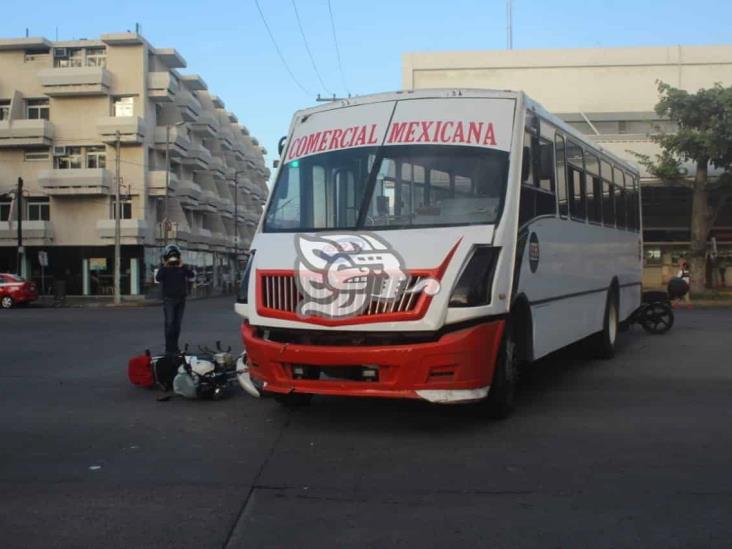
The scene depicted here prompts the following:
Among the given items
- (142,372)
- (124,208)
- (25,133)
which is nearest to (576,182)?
(142,372)

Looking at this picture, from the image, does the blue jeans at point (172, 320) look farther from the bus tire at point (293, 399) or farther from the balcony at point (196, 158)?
the balcony at point (196, 158)

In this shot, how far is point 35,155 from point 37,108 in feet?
10.2

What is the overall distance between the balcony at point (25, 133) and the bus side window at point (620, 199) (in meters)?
41.7

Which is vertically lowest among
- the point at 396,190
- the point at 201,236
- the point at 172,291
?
the point at 172,291

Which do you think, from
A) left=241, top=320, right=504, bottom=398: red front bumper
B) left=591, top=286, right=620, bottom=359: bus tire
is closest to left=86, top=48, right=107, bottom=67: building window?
left=591, top=286, right=620, bottom=359: bus tire

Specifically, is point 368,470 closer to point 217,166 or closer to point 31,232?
point 31,232

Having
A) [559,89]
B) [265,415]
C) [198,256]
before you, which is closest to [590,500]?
[265,415]

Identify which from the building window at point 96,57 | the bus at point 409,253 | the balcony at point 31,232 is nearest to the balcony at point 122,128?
the building window at point 96,57

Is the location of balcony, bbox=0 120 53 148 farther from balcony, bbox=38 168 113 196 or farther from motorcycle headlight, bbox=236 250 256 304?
motorcycle headlight, bbox=236 250 256 304

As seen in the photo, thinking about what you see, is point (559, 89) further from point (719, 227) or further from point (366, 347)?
point (366, 347)

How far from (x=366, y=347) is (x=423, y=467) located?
111cm

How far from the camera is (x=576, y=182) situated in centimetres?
969

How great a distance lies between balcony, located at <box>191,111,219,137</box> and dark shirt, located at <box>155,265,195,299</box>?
48.0 meters

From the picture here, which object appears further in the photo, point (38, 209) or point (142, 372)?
point (38, 209)
